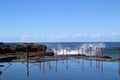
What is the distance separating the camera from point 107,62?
57.3 m

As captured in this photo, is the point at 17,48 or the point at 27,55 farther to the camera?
the point at 17,48

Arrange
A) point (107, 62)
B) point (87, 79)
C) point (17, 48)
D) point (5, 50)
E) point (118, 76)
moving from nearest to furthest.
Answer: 1. point (87, 79)
2. point (118, 76)
3. point (107, 62)
4. point (5, 50)
5. point (17, 48)

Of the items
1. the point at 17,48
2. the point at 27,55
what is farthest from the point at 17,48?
the point at 27,55

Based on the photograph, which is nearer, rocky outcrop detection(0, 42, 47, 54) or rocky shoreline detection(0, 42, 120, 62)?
rocky shoreline detection(0, 42, 120, 62)

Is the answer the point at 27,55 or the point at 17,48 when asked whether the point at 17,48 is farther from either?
the point at 27,55

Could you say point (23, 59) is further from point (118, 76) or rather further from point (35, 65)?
point (118, 76)

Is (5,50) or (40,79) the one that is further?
(5,50)

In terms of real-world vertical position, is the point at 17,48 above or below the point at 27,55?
above

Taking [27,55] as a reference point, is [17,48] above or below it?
above

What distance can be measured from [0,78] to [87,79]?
32.2 feet

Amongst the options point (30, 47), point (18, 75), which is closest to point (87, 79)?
point (18, 75)

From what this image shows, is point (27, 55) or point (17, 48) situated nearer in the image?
point (27, 55)

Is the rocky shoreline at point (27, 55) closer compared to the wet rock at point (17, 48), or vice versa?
the rocky shoreline at point (27, 55)

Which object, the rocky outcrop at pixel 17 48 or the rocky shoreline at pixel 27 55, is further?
the rocky outcrop at pixel 17 48
